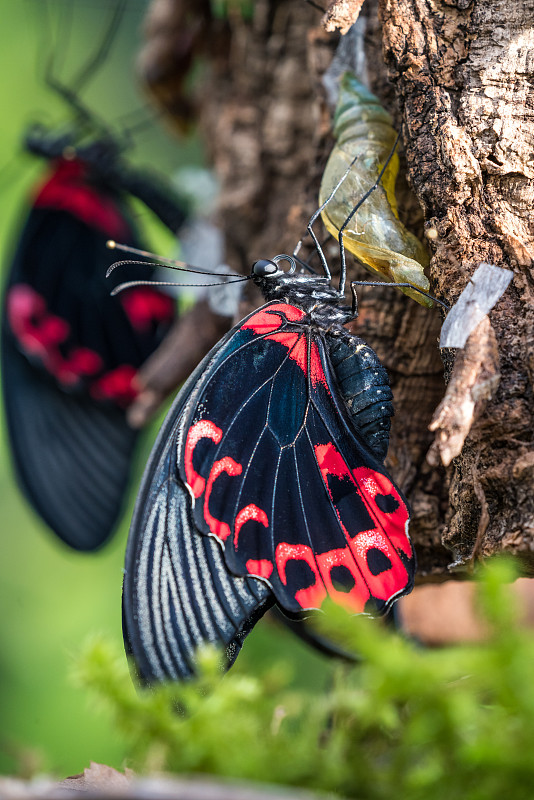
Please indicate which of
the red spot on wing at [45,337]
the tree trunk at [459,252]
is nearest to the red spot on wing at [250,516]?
the tree trunk at [459,252]

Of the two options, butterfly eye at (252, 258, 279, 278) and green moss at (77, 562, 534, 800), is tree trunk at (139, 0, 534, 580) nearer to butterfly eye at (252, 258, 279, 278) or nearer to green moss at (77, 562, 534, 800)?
butterfly eye at (252, 258, 279, 278)

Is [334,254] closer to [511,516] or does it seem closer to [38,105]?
[511,516]

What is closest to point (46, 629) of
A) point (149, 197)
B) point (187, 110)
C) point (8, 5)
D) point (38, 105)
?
point (149, 197)

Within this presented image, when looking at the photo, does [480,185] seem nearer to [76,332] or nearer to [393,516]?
[393,516]

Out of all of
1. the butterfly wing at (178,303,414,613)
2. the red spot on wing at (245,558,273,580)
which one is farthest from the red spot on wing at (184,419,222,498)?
the red spot on wing at (245,558,273,580)

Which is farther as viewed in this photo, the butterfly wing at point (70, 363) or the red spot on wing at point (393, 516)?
the butterfly wing at point (70, 363)

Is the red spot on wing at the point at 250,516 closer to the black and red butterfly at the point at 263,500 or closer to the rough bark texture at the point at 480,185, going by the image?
the black and red butterfly at the point at 263,500
